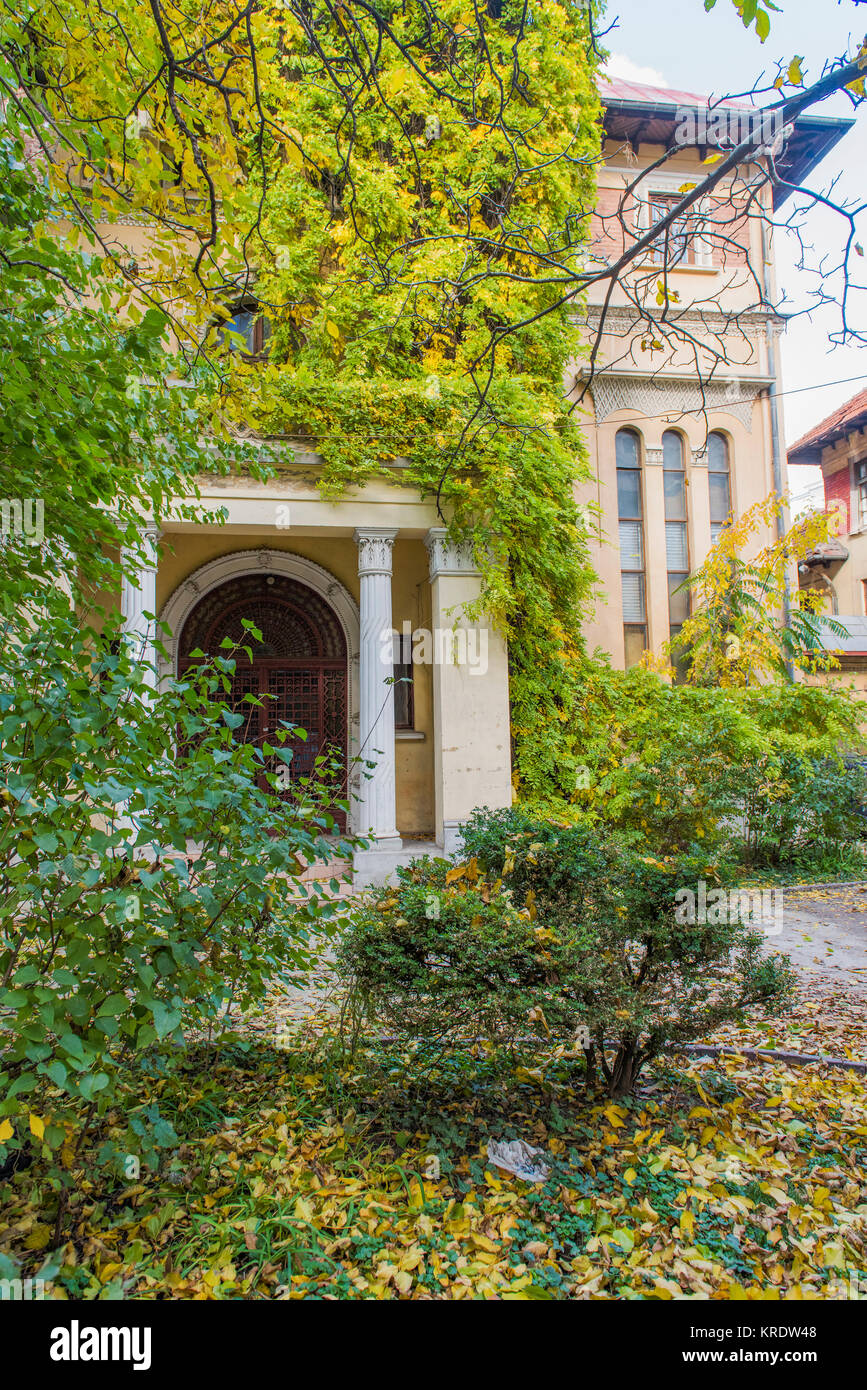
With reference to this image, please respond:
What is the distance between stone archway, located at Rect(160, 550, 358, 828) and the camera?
10352 millimetres

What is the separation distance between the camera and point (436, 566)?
8.61 m

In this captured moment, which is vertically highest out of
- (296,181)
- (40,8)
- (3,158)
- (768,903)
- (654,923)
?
(296,181)

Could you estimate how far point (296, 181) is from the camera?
905cm

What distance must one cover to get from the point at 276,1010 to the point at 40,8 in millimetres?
5834

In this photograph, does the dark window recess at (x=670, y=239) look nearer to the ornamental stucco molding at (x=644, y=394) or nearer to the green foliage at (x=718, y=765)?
the ornamental stucco molding at (x=644, y=394)

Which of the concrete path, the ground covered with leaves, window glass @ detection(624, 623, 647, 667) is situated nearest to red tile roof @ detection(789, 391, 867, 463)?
window glass @ detection(624, 623, 647, 667)

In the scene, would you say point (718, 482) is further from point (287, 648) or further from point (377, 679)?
point (287, 648)

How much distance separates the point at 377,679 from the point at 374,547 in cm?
152

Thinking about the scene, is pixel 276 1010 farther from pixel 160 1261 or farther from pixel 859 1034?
pixel 859 1034

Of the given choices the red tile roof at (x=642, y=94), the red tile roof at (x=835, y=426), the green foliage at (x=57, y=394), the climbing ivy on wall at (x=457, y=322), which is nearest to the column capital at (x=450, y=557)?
the climbing ivy on wall at (x=457, y=322)

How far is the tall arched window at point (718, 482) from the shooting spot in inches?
472

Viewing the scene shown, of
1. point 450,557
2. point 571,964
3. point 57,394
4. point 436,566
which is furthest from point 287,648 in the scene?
point 571,964

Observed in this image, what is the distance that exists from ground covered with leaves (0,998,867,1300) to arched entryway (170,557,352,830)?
683 centimetres
